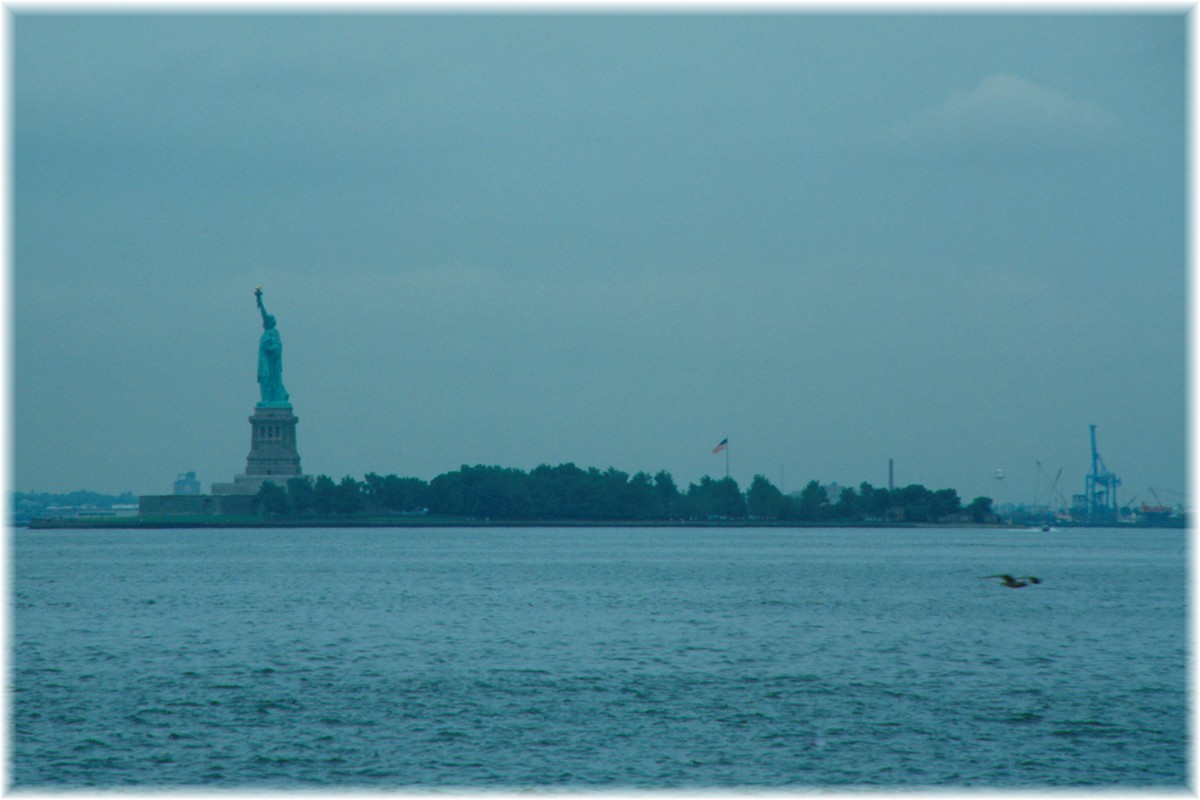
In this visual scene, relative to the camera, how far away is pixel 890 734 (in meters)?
30.8

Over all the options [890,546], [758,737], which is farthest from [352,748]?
[890,546]

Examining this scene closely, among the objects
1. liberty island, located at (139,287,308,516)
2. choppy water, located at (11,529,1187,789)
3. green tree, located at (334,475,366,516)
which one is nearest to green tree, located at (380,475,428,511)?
green tree, located at (334,475,366,516)

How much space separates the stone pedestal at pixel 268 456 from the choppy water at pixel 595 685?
92.3 m

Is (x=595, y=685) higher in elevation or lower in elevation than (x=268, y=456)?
lower

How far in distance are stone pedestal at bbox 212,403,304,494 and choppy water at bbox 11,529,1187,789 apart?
303 feet

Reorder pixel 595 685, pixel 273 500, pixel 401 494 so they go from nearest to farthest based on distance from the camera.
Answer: pixel 595 685
pixel 273 500
pixel 401 494

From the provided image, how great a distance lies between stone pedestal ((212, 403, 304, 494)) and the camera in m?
168

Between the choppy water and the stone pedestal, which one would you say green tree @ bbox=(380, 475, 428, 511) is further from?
the choppy water

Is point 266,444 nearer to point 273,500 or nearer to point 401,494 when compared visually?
point 273,500

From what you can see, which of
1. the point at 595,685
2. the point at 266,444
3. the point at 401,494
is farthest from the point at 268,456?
the point at 595,685

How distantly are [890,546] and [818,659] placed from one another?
352 feet

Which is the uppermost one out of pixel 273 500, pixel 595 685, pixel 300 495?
pixel 300 495

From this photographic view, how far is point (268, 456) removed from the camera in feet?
555

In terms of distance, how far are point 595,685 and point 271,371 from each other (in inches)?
5336
